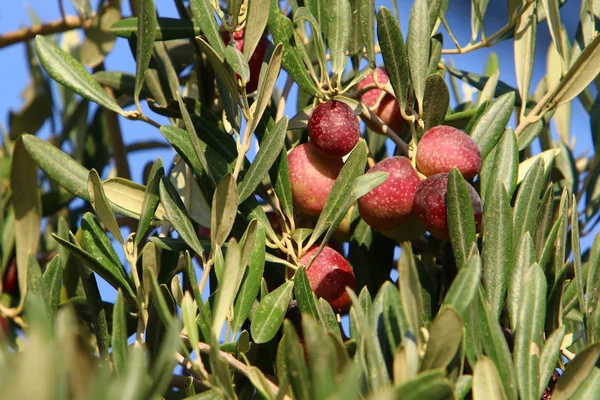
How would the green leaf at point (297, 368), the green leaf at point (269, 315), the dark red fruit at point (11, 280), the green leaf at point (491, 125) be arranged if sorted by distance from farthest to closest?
the dark red fruit at point (11, 280), the green leaf at point (491, 125), the green leaf at point (269, 315), the green leaf at point (297, 368)

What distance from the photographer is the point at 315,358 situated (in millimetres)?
583

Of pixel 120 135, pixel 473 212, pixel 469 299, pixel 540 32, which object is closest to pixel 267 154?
pixel 473 212

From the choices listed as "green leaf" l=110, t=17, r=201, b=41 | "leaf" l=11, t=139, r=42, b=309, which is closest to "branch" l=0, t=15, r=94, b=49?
"leaf" l=11, t=139, r=42, b=309

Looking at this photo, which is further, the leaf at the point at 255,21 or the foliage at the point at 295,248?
the leaf at the point at 255,21

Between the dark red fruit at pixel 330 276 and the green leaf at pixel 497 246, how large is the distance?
7.7 inches

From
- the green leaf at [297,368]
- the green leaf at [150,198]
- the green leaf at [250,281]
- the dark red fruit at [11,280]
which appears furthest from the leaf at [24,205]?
the green leaf at [297,368]

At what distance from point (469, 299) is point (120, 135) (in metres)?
1.08

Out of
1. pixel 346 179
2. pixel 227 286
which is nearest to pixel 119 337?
pixel 227 286

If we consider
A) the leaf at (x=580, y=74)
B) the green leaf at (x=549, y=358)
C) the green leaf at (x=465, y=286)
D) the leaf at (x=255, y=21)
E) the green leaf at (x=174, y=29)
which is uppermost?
the leaf at (x=255, y=21)

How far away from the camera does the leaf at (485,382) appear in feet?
2.16

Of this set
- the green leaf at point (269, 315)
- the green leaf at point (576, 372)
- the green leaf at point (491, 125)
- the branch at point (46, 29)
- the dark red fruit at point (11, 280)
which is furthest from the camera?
the branch at point (46, 29)

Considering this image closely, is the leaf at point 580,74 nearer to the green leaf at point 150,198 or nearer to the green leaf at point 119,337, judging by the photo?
the green leaf at point 150,198

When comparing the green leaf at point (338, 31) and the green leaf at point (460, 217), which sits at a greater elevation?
the green leaf at point (338, 31)

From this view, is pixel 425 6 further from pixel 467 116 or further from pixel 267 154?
pixel 267 154
